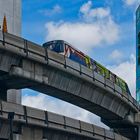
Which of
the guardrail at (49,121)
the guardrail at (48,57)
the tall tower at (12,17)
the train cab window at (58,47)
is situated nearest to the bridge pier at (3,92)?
the guardrail at (49,121)

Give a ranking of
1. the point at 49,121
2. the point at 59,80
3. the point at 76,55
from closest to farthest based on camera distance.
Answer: the point at 59,80, the point at 49,121, the point at 76,55

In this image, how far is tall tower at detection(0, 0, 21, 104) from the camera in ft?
235

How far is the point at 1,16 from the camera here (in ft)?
231

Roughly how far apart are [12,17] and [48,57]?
30.6 metres

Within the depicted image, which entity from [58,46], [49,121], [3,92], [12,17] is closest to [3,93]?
[3,92]

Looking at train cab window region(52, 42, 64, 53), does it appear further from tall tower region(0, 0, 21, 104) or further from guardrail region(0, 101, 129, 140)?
tall tower region(0, 0, 21, 104)

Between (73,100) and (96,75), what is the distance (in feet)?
11.4

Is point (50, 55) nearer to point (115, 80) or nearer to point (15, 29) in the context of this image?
point (115, 80)

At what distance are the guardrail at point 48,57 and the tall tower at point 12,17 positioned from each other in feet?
53.6

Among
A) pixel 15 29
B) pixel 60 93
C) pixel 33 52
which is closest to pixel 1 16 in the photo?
pixel 15 29

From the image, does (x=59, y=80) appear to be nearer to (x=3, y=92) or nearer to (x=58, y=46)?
(x=3, y=92)

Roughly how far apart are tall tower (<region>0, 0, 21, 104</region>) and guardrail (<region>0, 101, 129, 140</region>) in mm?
13109

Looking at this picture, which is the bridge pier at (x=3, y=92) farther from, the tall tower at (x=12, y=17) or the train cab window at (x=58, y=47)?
the tall tower at (x=12, y=17)

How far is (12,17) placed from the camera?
75.6 metres
